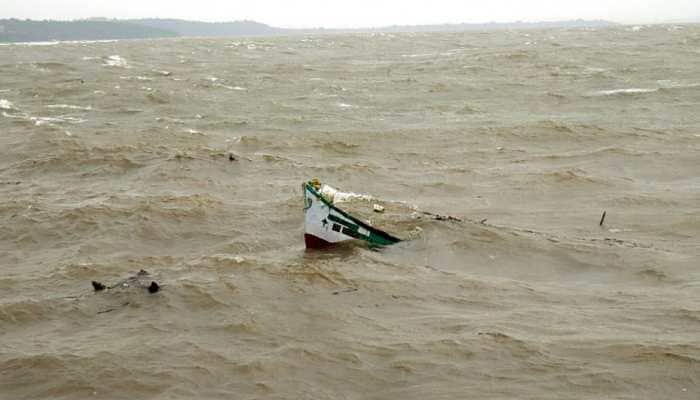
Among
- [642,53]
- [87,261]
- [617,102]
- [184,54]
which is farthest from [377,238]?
[184,54]

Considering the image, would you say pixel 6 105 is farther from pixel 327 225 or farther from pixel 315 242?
pixel 327 225

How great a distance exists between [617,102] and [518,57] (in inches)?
768

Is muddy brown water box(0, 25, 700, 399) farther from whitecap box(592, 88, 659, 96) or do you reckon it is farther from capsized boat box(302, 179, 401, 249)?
whitecap box(592, 88, 659, 96)

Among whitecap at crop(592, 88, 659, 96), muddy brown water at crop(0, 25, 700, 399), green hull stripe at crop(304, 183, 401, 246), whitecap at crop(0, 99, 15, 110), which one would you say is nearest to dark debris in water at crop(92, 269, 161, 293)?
muddy brown water at crop(0, 25, 700, 399)

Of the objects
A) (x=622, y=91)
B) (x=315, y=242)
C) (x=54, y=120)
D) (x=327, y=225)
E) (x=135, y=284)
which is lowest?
(x=135, y=284)

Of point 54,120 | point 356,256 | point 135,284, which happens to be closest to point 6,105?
point 54,120

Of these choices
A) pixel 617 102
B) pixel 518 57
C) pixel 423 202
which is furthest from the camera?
pixel 518 57

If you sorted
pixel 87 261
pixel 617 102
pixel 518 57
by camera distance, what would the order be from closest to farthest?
pixel 87 261, pixel 617 102, pixel 518 57

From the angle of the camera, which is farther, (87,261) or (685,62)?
(685,62)

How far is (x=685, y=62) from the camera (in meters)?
43.2

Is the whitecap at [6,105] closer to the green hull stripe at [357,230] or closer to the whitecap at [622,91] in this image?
the green hull stripe at [357,230]

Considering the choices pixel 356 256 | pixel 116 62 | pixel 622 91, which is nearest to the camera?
pixel 356 256

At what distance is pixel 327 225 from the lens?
42.1ft

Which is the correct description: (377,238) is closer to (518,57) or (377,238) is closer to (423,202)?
(423,202)
